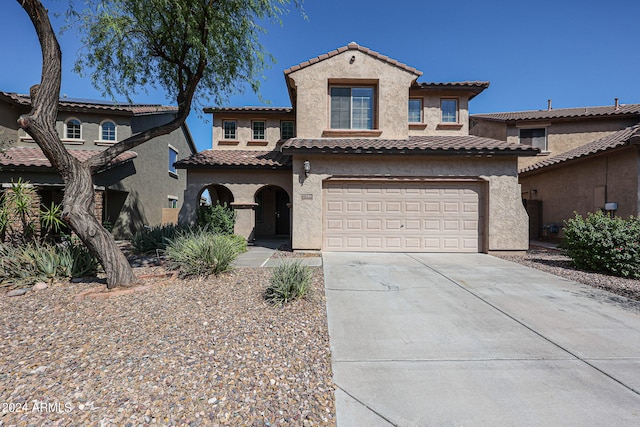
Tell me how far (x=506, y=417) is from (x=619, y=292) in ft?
18.0

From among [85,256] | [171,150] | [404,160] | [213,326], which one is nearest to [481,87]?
[404,160]

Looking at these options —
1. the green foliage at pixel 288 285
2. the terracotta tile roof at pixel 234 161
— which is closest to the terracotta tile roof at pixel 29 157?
the terracotta tile roof at pixel 234 161

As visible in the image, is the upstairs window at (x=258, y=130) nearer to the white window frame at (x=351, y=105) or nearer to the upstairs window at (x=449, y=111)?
the white window frame at (x=351, y=105)

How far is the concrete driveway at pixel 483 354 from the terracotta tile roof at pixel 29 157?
1140cm

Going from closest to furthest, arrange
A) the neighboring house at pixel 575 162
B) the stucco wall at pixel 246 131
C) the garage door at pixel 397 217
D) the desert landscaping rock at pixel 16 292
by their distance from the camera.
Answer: the desert landscaping rock at pixel 16 292, the garage door at pixel 397 217, the neighboring house at pixel 575 162, the stucco wall at pixel 246 131

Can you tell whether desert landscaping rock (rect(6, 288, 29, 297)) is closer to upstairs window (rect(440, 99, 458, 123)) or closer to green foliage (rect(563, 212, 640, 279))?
green foliage (rect(563, 212, 640, 279))

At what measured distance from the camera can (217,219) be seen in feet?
35.1

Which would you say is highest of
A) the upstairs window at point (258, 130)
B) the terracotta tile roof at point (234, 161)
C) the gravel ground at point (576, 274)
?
the upstairs window at point (258, 130)

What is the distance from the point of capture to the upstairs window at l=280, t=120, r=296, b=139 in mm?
14711

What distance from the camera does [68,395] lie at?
2.52 m

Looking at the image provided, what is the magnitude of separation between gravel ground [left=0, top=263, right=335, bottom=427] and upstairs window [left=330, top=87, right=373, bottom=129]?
26.6 feet

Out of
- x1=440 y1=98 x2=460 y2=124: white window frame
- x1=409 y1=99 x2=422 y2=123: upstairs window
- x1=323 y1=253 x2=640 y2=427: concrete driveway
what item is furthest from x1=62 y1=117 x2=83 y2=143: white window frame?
x1=440 y1=98 x2=460 y2=124: white window frame

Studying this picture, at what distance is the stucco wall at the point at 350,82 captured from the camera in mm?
10844

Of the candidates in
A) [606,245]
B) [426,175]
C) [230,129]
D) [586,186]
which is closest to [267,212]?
[230,129]
